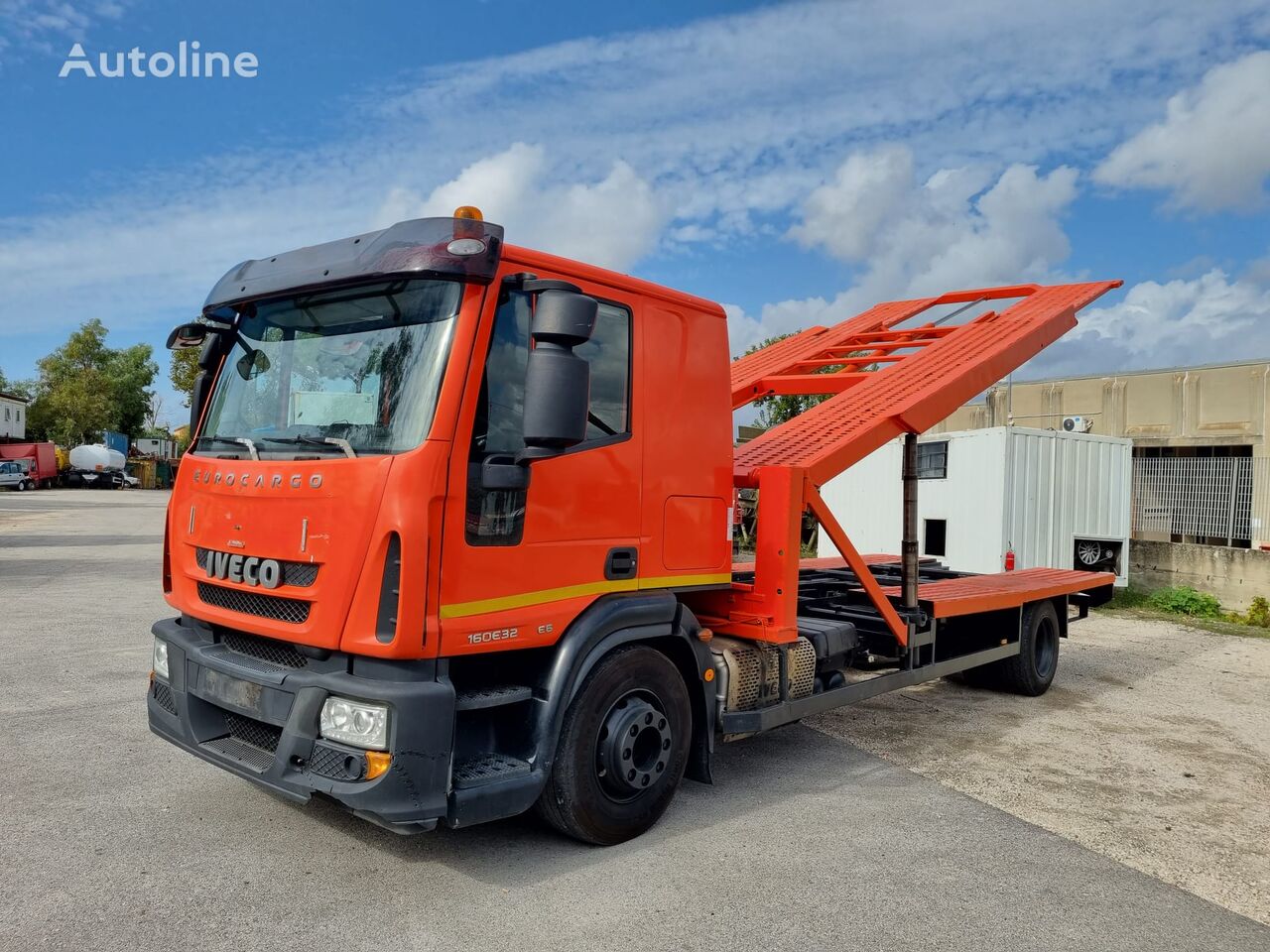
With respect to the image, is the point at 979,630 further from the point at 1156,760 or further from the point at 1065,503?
the point at 1065,503

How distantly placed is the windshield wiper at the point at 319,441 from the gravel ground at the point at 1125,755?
3714mm

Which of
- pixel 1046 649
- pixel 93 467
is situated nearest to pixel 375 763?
pixel 1046 649

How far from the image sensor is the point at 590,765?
391cm

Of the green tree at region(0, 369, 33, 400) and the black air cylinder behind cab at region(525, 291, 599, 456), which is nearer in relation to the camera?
the black air cylinder behind cab at region(525, 291, 599, 456)

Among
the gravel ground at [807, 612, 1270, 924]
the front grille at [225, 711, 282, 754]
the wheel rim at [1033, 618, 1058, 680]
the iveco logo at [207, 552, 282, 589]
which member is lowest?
the gravel ground at [807, 612, 1270, 924]

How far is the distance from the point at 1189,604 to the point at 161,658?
13.8m

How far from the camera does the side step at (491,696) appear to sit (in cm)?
352

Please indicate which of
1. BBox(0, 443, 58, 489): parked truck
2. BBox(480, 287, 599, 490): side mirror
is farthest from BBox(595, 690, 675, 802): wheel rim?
BBox(0, 443, 58, 489): parked truck

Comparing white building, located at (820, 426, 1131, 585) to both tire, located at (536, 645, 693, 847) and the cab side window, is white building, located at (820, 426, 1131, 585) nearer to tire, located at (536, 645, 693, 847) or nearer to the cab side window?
tire, located at (536, 645, 693, 847)

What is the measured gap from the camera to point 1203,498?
613 inches

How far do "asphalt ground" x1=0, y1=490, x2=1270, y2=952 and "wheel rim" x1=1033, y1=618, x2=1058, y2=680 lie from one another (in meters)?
2.74

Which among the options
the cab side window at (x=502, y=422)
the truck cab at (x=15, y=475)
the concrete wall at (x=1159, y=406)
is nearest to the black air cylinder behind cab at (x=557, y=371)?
the cab side window at (x=502, y=422)

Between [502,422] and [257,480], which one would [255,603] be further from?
[502,422]

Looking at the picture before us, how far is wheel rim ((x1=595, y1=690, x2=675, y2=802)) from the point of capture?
13.1 ft
